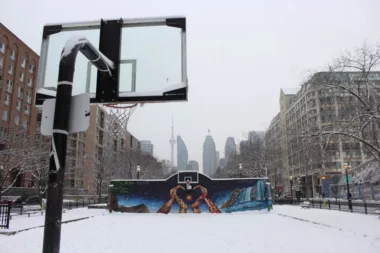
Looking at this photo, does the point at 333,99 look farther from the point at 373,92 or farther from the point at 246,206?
the point at 246,206

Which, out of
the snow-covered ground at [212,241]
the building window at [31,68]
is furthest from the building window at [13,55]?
the snow-covered ground at [212,241]

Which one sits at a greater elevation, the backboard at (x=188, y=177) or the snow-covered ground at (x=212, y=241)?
the backboard at (x=188, y=177)

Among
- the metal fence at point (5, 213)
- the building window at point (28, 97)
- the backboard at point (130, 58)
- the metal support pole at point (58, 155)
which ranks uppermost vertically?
the building window at point (28, 97)

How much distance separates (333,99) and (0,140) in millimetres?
26326

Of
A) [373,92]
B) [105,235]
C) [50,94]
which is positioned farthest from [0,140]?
[373,92]

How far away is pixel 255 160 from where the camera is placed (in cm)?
5706

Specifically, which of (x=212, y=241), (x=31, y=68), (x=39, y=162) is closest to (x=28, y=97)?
(x=31, y=68)

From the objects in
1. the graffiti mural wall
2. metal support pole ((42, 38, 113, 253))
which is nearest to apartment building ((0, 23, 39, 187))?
the graffiti mural wall

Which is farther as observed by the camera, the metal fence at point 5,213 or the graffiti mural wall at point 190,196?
the graffiti mural wall at point 190,196

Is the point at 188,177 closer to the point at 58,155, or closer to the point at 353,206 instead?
the point at 353,206

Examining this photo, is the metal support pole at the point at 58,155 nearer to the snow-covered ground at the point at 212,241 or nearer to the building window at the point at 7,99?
the snow-covered ground at the point at 212,241

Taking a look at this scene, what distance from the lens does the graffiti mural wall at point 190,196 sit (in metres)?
29.2

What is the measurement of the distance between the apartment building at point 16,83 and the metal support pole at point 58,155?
1875 inches

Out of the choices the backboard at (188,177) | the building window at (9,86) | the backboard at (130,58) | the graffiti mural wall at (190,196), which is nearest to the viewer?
the backboard at (130,58)
